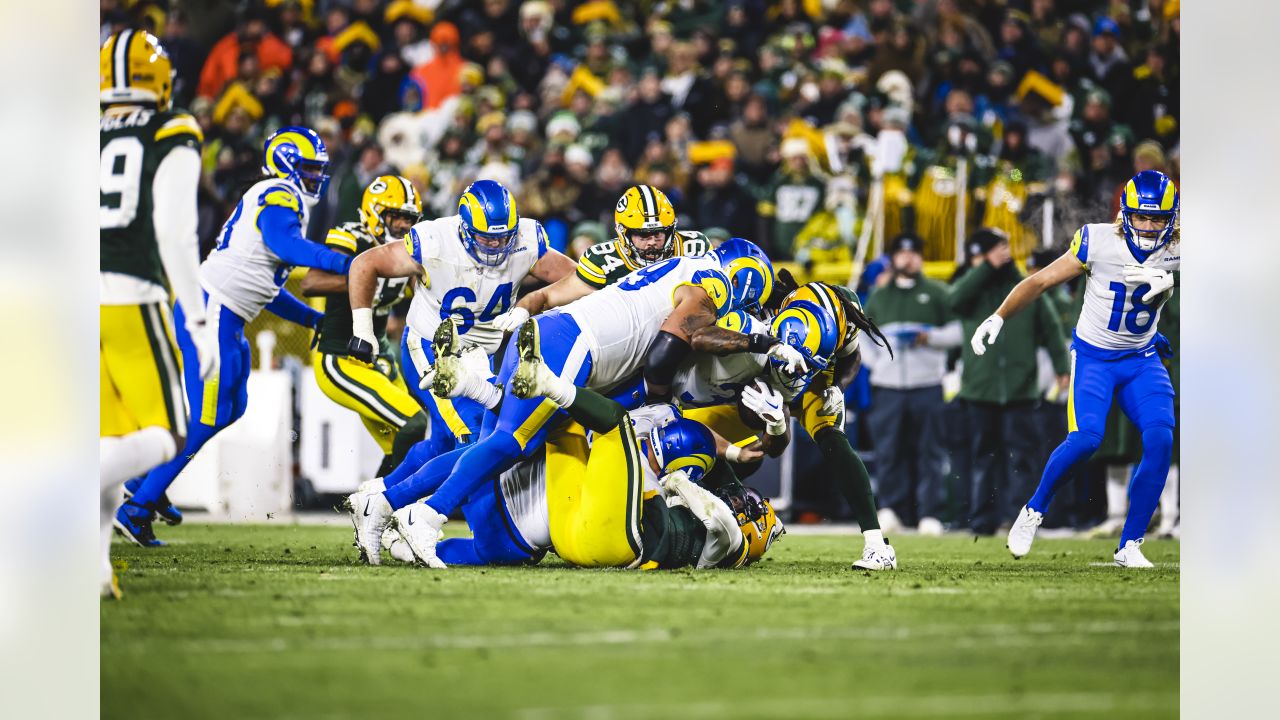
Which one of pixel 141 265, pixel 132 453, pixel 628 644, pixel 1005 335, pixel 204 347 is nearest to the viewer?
pixel 628 644

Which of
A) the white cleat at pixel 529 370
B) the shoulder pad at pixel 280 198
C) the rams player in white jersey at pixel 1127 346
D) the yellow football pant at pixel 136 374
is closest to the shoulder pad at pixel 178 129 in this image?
the yellow football pant at pixel 136 374

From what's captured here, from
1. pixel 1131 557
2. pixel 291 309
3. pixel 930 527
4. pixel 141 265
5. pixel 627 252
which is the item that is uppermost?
pixel 627 252

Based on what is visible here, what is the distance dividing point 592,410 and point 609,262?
135cm

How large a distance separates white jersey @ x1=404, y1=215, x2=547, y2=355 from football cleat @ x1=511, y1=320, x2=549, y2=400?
3.84ft

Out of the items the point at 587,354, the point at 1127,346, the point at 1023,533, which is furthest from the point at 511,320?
the point at 1127,346

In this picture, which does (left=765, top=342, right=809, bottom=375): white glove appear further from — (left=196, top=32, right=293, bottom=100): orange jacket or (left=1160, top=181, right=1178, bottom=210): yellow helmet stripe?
(left=196, top=32, right=293, bottom=100): orange jacket

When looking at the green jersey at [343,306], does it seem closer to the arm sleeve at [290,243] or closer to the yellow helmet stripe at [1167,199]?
the arm sleeve at [290,243]

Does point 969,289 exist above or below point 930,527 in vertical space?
above

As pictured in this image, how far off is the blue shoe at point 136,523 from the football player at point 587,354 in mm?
1491

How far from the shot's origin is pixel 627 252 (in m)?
6.44

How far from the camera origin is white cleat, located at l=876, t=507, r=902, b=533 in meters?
8.80

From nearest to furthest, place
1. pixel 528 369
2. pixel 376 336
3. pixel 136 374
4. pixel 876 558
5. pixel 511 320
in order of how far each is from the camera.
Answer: pixel 136 374, pixel 528 369, pixel 876 558, pixel 511 320, pixel 376 336

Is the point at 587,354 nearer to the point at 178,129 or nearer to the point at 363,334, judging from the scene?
the point at 363,334
